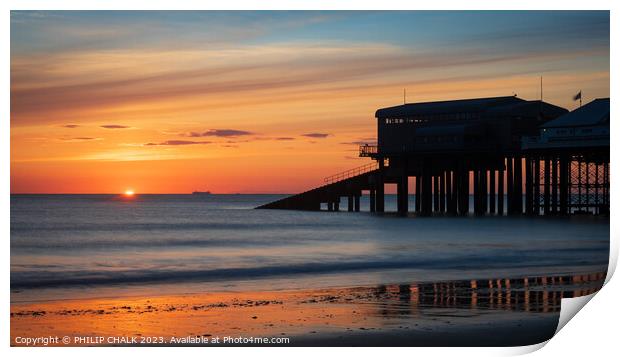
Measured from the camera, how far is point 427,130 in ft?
154

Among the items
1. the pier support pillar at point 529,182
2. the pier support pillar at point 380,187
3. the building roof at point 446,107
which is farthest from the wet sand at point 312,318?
the pier support pillar at point 380,187

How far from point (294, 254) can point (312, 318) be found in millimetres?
16184

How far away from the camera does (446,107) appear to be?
4766 cm

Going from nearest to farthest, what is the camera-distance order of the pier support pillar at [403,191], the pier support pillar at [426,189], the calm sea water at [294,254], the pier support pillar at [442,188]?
the calm sea water at [294,254] < the pier support pillar at [426,189] < the pier support pillar at [403,191] < the pier support pillar at [442,188]

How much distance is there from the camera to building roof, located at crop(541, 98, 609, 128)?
38594 millimetres

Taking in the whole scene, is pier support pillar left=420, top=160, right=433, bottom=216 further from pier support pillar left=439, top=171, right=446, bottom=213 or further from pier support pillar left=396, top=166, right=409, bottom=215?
pier support pillar left=396, top=166, right=409, bottom=215

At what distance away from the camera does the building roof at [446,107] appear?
1816 inches

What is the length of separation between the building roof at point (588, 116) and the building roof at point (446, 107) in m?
4.84

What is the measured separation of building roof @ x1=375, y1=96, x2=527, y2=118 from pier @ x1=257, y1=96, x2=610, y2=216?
49mm

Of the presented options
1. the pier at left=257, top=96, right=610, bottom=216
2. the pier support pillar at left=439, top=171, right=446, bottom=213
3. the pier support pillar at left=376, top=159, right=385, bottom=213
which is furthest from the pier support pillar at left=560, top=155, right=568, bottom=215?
the pier support pillar at left=376, top=159, right=385, bottom=213

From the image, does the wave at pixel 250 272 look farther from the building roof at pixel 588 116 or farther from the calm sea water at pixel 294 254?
the building roof at pixel 588 116
